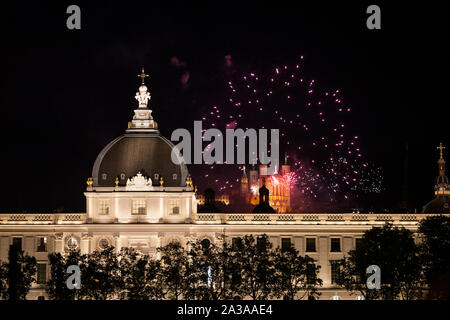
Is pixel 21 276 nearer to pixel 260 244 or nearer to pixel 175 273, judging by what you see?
pixel 175 273

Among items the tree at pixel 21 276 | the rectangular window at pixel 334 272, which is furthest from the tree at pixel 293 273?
the tree at pixel 21 276

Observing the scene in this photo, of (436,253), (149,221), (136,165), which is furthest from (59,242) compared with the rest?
(436,253)

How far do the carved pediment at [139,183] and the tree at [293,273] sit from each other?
15.8 meters

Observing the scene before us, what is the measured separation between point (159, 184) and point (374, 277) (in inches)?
1223

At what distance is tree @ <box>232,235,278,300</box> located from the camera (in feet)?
476

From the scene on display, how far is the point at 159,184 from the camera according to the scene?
6388 inches

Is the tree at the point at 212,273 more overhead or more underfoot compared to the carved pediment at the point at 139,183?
more underfoot

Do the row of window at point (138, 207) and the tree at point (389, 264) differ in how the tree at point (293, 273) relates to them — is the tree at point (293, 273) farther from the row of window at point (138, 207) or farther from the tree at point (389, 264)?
the row of window at point (138, 207)

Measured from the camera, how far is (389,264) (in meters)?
141

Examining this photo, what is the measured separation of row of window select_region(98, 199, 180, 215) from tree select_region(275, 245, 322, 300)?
1313 centimetres

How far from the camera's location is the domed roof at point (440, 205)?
171m

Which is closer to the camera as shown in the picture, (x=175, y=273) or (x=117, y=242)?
(x=175, y=273)

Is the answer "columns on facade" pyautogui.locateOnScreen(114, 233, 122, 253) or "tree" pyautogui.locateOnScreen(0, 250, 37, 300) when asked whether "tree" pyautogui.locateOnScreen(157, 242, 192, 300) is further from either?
"tree" pyautogui.locateOnScreen(0, 250, 37, 300)

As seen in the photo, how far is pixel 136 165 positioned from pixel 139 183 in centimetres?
220
